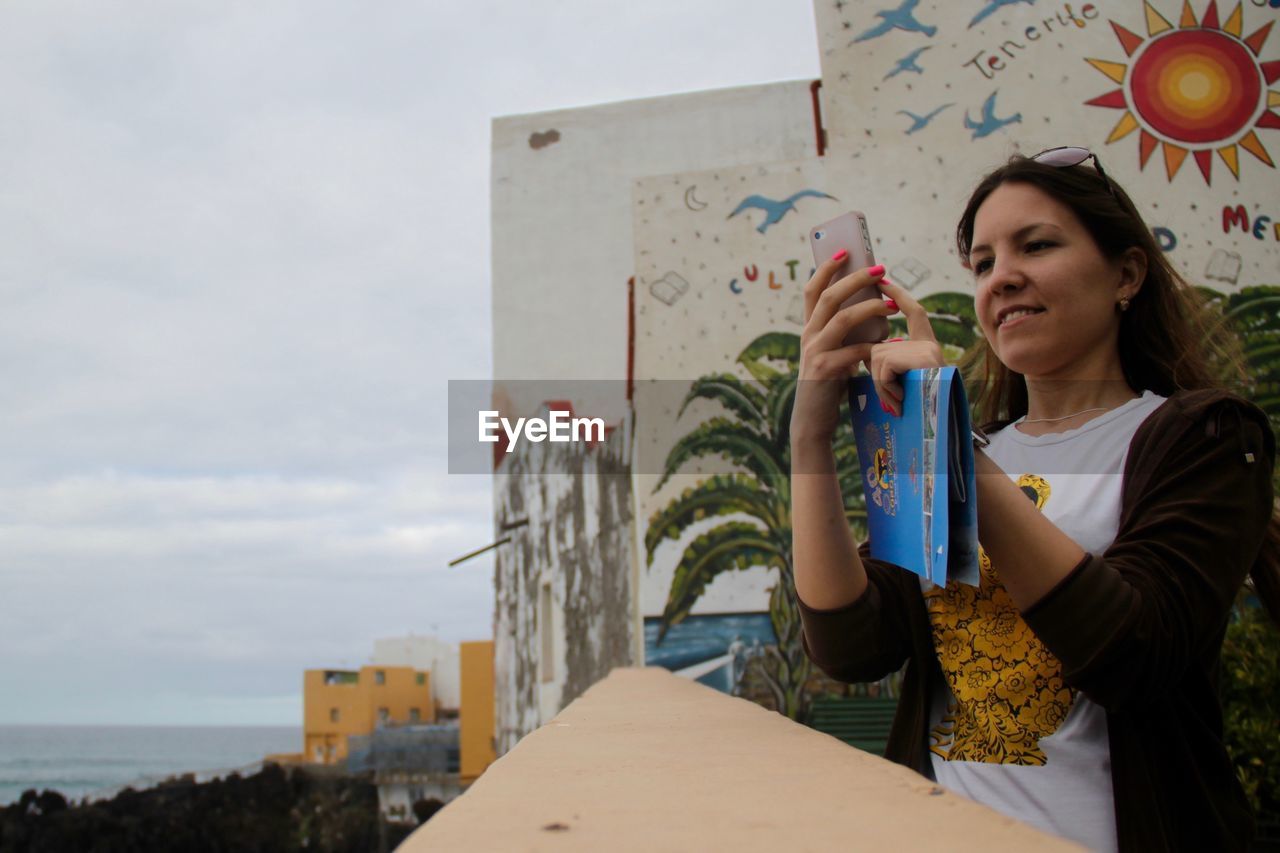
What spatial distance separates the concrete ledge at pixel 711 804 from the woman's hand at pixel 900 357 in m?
0.40

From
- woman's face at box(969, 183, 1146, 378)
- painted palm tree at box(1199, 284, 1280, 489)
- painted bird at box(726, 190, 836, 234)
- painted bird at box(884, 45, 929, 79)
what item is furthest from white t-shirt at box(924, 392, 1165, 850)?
painted bird at box(884, 45, 929, 79)

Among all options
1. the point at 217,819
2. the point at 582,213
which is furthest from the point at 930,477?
the point at 217,819

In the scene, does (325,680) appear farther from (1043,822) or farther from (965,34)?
(1043,822)

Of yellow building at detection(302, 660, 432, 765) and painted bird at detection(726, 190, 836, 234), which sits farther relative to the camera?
yellow building at detection(302, 660, 432, 765)

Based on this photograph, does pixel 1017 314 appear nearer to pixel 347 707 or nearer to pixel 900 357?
pixel 900 357

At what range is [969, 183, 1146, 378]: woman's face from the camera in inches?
58.8

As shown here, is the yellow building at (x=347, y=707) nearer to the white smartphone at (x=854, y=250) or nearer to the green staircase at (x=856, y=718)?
the green staircase at (x=856, y=718)

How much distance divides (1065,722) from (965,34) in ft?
19.6

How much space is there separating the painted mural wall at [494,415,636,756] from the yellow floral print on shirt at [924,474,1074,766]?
220 inches

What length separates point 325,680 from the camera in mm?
31312

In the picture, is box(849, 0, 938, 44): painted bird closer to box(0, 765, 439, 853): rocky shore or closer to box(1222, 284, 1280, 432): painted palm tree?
box(1222, 284, 1280, 432): painted palm tree

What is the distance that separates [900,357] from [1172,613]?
1.33 ft

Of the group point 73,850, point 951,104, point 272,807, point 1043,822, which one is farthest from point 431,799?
point 1043,822

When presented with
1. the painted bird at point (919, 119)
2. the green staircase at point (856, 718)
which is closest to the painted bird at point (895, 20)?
the painted bird at point (919, 119)
